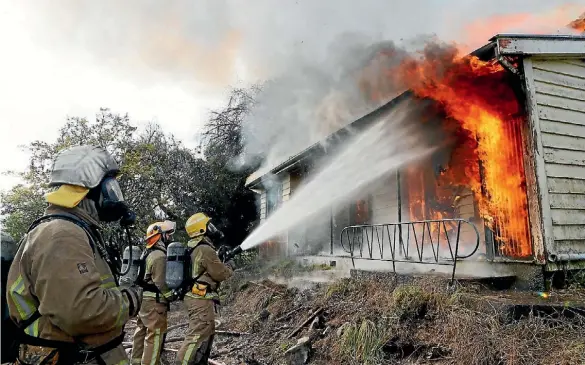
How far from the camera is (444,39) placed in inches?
273

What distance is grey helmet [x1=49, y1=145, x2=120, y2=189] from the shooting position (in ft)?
7.63

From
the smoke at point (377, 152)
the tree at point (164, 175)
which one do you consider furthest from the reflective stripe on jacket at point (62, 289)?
the tree at point (164, 175)

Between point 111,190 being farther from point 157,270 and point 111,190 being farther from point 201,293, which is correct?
point 157,270

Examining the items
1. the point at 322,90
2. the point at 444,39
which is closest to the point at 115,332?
the point at 444,39

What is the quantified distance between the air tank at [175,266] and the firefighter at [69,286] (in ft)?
10.4

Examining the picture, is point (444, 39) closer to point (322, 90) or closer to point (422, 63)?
point (422, 63)

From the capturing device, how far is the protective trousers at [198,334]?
16.5 ft

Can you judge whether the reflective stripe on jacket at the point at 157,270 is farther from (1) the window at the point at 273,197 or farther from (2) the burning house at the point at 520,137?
(1) the window at the point at 273,197

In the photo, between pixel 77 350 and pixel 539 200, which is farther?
pixel 539 200

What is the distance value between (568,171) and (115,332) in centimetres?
643

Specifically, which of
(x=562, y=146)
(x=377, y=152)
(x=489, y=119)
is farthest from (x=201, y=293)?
(x=562, y=146)

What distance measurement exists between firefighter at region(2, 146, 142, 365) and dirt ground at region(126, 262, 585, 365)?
322cm

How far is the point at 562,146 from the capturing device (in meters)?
5.88

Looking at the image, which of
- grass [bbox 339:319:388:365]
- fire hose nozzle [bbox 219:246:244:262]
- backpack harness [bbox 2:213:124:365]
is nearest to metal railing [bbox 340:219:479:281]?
fire hose nozzle [bbox 219:246:244:262]
